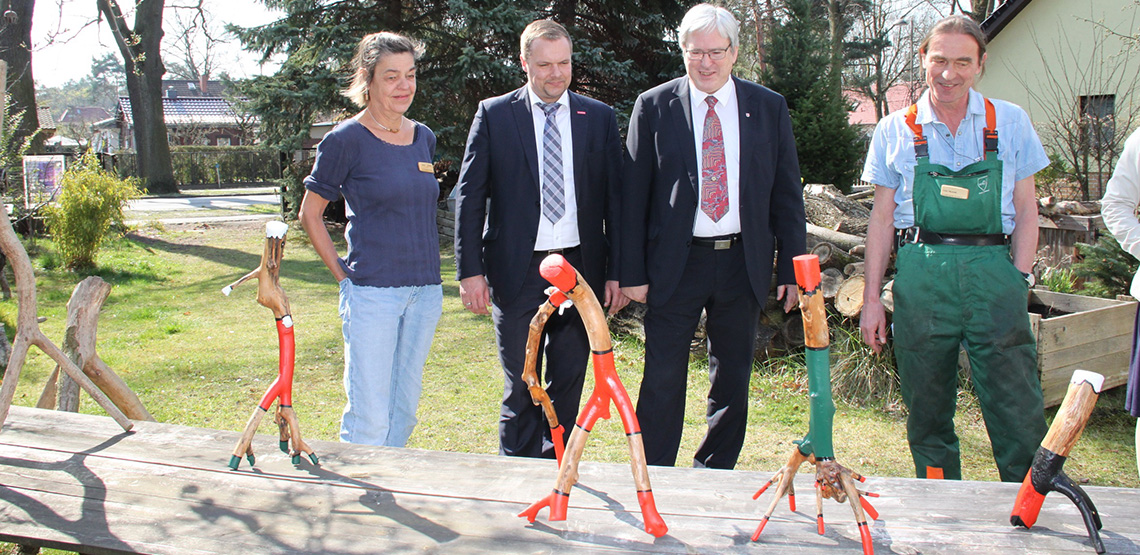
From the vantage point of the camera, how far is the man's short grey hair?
2992 mm

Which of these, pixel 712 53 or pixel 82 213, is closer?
pixel 712 53

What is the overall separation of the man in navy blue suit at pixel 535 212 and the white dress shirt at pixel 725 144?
0.38 m

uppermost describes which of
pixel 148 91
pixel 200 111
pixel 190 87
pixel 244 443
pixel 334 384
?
pixel 190 87

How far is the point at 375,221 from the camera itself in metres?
3.04

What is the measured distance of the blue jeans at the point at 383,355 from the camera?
302 cm

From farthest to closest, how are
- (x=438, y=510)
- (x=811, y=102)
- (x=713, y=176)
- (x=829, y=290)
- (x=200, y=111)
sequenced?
(x=200, y=111)
(x=811, y=102)
(x=829, y=290)
(x=713, y=176)
(x=438, y=510)

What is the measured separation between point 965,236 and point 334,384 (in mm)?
4495

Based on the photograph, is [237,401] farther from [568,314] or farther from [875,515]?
[875,515]

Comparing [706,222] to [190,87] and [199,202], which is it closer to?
[199,202]

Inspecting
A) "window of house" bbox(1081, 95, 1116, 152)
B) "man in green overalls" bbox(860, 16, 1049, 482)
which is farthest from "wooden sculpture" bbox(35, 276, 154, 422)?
"window of house" bbox(1081, 95, 1116, 152)

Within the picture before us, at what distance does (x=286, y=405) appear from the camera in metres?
2.40

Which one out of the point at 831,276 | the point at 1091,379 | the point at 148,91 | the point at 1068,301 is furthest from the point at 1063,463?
the point at 148,91

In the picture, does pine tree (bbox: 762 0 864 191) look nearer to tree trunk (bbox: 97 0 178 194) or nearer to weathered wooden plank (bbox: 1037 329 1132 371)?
weathered wooden plank (bbox: 1037 329 1132 371)

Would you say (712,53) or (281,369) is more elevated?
(712,53)
